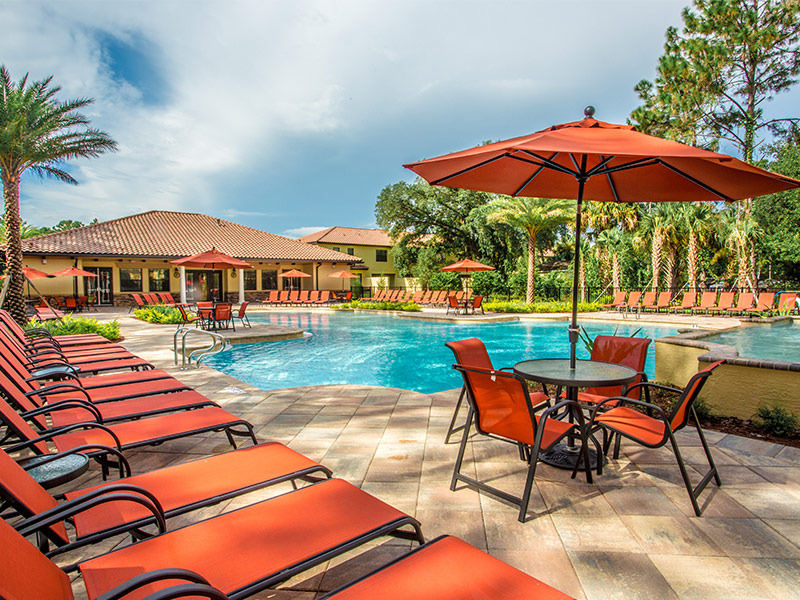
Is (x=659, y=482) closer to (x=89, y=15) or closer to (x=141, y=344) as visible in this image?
(x=141, y=344)

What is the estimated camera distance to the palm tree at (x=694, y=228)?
749 inches

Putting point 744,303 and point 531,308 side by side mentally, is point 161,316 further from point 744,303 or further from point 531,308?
point 744,303

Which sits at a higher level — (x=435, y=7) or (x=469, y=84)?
(x=469, y=84)

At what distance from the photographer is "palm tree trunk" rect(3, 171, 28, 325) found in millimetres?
9641

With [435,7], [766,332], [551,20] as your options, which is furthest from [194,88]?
[766,332]

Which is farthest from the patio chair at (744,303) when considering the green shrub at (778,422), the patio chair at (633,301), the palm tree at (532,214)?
the green shrub at (778,422)

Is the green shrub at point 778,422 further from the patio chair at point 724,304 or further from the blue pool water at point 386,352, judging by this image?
the patio chair at point 724,304

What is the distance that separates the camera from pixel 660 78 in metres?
19.1

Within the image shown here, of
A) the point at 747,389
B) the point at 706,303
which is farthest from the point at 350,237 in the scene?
the point at 747,389

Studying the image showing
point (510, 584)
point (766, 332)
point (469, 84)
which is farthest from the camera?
point (469, 84)

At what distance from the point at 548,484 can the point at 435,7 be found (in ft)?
33.9

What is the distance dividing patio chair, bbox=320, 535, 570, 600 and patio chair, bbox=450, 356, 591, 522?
1005mm

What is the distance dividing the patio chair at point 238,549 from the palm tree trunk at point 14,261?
1119cm

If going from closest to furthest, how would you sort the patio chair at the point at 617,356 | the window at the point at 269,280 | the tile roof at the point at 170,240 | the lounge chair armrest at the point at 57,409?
the lounge chair armrest at the point at 57,409, the patio chair at the point at 617,356, the tile roof at the point at 170,240, the window at the point at 269,280
